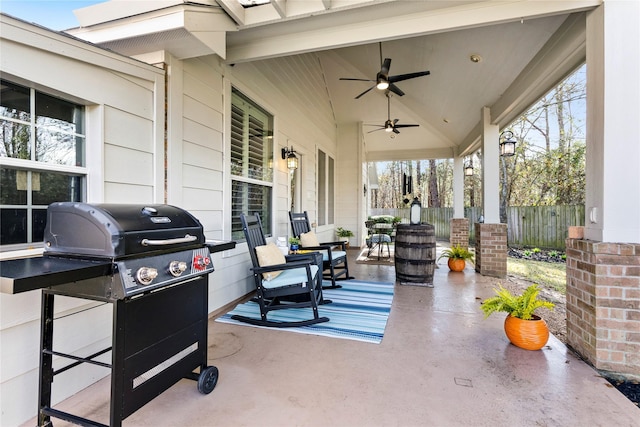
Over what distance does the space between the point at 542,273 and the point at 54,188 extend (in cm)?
694

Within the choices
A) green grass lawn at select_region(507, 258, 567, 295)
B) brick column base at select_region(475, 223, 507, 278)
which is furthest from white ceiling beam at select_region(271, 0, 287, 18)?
green grass lawn at select_region(507, 258, 567, 295)

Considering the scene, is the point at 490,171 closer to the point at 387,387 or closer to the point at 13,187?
the point at 387,387

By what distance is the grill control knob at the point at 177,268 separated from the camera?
59.0 inches

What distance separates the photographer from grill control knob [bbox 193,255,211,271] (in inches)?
64.8

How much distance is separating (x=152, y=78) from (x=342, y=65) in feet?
17.3

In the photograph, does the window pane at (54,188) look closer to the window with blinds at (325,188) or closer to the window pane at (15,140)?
the window pane at (15,140)

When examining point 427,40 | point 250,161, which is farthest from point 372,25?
point 250,161

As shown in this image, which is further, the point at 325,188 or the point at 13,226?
the point at 325,188

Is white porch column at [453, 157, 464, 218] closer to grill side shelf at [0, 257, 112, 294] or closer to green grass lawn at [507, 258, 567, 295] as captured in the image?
green grass lawn at [507, 258, 567, 295]

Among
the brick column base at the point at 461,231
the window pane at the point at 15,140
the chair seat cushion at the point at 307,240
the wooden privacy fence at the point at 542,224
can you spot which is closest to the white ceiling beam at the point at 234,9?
the window pane at the point at 15,140

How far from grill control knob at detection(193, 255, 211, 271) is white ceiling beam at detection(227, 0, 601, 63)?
2.23 metres

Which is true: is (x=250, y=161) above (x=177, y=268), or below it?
above

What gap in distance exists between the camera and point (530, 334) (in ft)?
7.73

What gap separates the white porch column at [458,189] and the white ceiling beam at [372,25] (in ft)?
21.1
